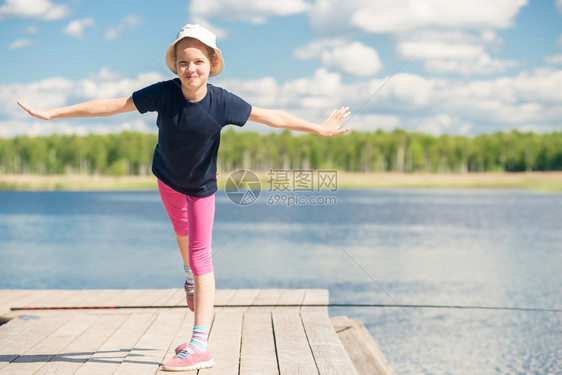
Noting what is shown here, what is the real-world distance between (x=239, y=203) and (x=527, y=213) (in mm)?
21221

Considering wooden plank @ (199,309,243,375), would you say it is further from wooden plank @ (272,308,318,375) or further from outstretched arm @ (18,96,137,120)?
outstretched arm @ (18,96,137,120)

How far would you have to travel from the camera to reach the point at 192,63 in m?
3.11

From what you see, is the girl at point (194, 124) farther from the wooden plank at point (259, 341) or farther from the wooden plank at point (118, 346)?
the wooden plank at point (118, 346)

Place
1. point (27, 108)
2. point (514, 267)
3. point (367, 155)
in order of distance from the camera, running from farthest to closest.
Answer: point (367, 155), point (514, 267), point (27, 108)

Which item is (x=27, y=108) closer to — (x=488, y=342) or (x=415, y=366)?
(x=415, y=366)

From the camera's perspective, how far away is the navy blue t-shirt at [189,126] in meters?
3.19

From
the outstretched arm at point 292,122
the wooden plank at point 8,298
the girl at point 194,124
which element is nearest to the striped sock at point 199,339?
the girl at point 194,124

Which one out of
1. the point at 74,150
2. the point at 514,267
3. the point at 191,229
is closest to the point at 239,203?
the point at 514,267

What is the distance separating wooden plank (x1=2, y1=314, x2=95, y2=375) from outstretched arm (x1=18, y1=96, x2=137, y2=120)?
1422 millimetres

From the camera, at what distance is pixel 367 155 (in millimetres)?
82312

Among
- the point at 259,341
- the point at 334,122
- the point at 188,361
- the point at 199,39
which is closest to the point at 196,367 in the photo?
the point at 188,361

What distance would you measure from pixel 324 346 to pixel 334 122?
4.71 feet

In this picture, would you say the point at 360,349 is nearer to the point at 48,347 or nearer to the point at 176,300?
the point at 176,300

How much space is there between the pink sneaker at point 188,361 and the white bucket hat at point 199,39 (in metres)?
1.57
